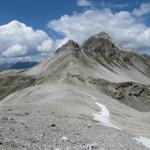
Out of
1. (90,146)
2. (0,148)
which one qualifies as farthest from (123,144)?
(0,148)

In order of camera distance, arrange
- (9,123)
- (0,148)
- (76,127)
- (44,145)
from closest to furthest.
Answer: (0,148), (44,145), (9,123), (76,127)

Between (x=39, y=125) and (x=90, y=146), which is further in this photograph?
(x=39, y=125)

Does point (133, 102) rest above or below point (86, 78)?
below

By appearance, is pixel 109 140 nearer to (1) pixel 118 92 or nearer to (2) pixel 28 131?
(2) pixel 28 131

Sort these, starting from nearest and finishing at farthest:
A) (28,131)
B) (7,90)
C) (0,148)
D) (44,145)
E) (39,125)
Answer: (0,148)
(44,145)
(28,131)
(39,125)
(7,90)

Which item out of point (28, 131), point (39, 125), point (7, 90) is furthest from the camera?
point (7, 90)

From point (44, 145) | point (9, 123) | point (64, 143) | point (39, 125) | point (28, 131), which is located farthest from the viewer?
point (39, 125)

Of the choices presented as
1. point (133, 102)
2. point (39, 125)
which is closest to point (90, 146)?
point (39, 125)

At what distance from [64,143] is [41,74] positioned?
161 m

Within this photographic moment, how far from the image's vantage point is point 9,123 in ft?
106

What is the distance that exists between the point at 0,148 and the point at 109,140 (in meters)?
13.0

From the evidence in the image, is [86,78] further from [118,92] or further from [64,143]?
[64,143]

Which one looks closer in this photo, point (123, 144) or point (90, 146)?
point (90, 146)

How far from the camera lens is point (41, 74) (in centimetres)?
18838
